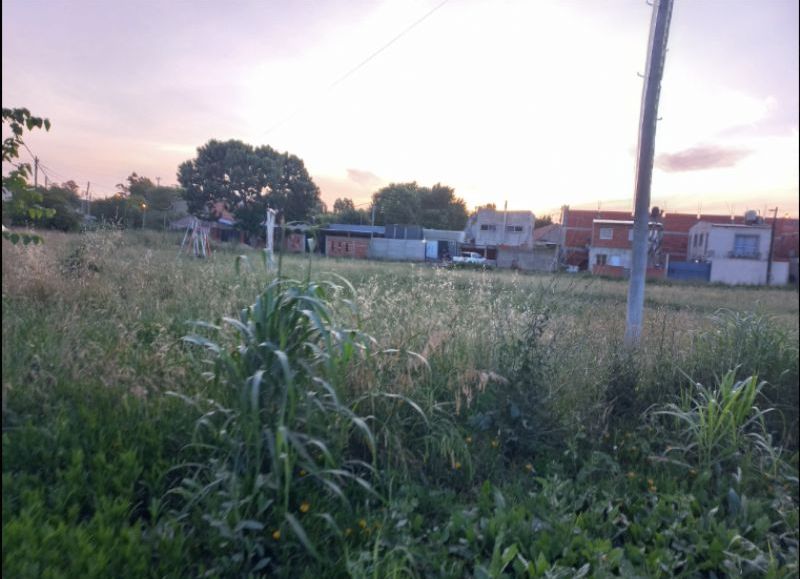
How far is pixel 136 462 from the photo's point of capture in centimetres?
269

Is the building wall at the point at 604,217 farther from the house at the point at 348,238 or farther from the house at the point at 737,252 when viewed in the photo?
the house at the point at 348,238

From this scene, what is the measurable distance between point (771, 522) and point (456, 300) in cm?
267

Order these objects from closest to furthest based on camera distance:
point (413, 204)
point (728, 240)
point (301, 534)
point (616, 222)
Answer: point (301, 534) < point (728, 240) < point (413, 204) < point (616, 222)

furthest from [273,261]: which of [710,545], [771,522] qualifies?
[771,522]

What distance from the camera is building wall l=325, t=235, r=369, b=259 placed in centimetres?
497

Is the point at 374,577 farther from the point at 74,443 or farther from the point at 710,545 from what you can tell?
the point at 710,545

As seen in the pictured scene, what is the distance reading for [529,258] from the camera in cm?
575

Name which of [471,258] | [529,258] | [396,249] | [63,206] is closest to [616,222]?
[529,258]

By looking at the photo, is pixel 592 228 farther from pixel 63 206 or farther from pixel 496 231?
pixel 63 206

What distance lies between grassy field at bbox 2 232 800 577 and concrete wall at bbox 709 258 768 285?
190 millimetres

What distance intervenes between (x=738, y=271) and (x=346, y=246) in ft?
11.7

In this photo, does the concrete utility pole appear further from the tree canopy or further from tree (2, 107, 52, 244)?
tree (2, 107, 52, 244)

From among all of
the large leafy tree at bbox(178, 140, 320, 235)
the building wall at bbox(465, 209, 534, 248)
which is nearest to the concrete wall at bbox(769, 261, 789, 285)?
the building wall at bbox(465, 209, 534, 248)

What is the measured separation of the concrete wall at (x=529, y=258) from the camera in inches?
204
